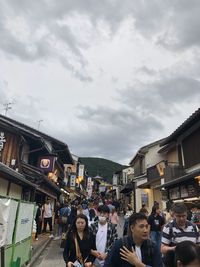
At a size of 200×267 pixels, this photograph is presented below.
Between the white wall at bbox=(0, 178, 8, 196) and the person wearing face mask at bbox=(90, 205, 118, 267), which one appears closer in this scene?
the person wearing face mask at bbox=(90, 205, 118, 267)

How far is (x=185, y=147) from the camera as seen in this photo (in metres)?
19.5

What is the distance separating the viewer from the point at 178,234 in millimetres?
4070

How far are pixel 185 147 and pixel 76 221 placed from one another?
53.2ft

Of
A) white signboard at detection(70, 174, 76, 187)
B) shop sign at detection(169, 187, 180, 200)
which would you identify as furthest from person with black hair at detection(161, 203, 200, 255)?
white signboard at detection(70, 174, 76, 187)

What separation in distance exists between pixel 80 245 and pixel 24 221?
132 inches

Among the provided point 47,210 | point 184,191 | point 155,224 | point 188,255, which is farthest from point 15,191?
point 188,255

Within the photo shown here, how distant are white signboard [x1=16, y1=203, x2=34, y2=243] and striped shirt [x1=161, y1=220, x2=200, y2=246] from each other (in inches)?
146

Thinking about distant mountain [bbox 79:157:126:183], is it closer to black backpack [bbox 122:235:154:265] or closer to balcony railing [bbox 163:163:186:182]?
balcony railing [bbox 163:163:186:182]

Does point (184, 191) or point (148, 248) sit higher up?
point (184, 191)

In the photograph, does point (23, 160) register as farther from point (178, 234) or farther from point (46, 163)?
point (178, 234)

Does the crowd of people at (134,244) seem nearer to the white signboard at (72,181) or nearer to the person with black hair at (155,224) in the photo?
the person with black hair at (155,224)

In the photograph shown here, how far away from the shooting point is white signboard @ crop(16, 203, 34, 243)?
21.8 ft

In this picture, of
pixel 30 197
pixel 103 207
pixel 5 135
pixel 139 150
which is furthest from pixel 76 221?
pixel 139 150

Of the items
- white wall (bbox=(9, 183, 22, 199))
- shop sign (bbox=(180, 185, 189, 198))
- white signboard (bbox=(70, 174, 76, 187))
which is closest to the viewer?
white wall (bbox=(9, 183, 22, 199))
